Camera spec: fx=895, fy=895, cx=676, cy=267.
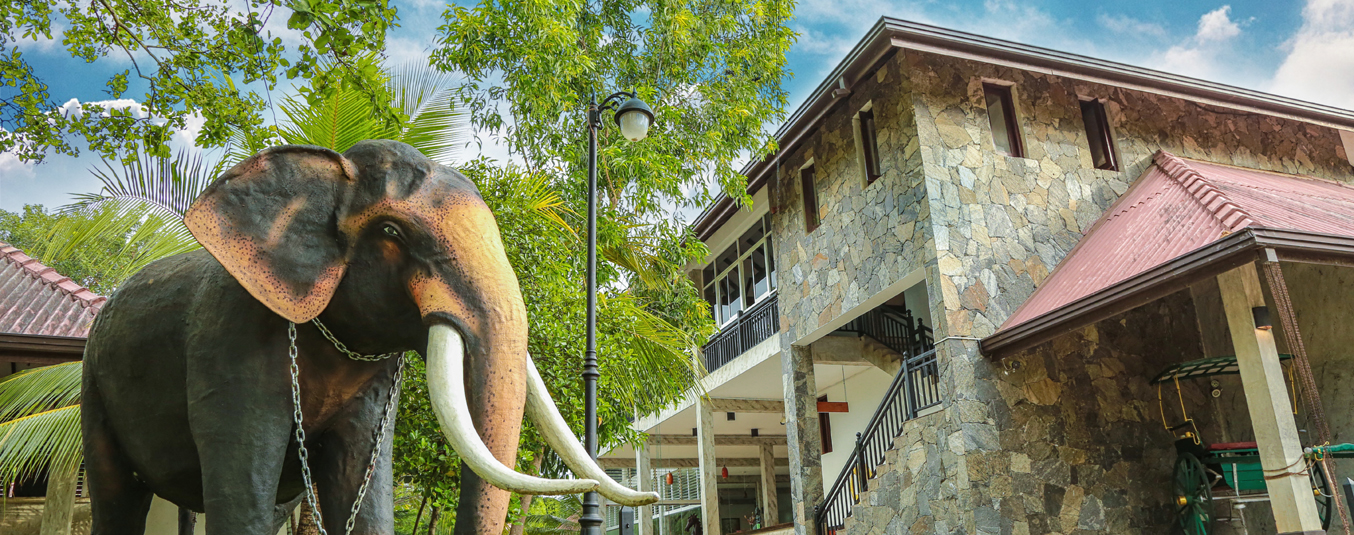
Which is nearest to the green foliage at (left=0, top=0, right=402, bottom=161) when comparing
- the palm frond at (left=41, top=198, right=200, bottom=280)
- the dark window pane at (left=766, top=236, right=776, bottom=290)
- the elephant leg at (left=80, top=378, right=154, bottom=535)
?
the palm frond at (left=41, top=198, right=200, bottom=280)

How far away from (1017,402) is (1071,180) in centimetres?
356

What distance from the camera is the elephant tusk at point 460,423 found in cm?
245

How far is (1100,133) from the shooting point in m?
12.8

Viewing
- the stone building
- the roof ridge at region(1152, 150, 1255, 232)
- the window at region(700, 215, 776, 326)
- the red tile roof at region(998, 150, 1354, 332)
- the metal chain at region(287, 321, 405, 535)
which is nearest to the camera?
the metal chain at region(287, 321, 405, 535)

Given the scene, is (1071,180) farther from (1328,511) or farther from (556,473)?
(556,473)

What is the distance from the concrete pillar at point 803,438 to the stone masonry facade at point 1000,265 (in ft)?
2.63

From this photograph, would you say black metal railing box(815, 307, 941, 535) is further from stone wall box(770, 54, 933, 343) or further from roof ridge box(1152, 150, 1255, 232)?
roof ridge box(1152, 150, 1255, 232)

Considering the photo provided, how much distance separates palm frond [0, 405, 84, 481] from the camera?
275 inches

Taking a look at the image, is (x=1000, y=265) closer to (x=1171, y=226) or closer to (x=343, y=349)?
(x=1171, y=226)

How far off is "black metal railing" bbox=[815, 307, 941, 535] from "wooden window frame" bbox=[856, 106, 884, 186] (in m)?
2.59

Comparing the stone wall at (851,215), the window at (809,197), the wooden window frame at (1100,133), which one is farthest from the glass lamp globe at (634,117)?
the wooden window frame at (1100,133)

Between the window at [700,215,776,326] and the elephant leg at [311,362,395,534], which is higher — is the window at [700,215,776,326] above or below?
above

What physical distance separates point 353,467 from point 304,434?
26 cm

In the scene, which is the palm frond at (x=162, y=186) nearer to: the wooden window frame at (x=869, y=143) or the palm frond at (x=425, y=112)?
the palm frond at (x=425, y=112)
